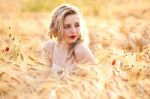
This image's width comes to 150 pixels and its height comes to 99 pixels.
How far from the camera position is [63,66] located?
486cm

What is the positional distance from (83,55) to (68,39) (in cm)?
20

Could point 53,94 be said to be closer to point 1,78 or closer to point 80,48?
point 1,78

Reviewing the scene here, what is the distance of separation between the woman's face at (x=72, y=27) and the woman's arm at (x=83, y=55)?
88 mm

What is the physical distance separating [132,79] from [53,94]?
2.84 feet

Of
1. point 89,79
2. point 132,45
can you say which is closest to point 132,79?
point 89,79

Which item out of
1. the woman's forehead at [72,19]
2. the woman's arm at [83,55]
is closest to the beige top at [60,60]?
the woman's arm at [83,55]

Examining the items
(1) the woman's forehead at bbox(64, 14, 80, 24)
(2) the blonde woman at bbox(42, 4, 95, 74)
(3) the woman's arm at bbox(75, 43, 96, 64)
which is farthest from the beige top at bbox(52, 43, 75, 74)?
(1) the woman's forehead at bbox(64, 14, 80, 24)

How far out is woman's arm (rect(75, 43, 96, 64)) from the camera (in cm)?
457

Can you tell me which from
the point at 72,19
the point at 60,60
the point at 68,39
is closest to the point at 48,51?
the point at 60,60

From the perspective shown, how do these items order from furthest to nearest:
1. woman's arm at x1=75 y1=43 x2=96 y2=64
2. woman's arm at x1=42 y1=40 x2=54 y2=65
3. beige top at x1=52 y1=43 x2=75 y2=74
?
woman's arm at x1=42 y1=40 x2=54 y2=65, beige top at x1=52 y1=43 x2=75 y2=74, woman's arm at x1=75 y1=43 x2=96 y2=64

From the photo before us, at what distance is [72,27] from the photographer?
4.62 meters

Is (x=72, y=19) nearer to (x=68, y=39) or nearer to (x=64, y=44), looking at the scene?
(x=68, y=39)

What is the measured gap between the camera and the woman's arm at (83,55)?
457cm

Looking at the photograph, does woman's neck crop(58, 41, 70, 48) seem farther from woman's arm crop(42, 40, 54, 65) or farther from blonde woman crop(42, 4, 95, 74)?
woman's arm crop(42, 40, 54, 65)
